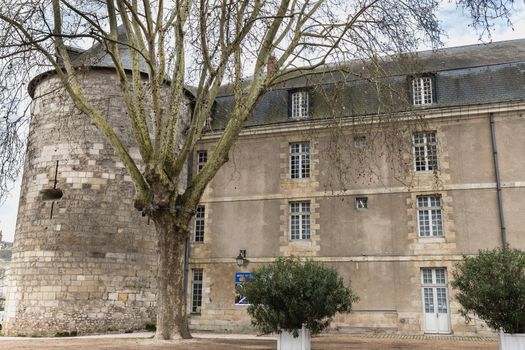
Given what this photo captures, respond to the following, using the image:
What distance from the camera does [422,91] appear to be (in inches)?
568

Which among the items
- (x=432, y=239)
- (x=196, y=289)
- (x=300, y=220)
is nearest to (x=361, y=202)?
(x=300, y=220)

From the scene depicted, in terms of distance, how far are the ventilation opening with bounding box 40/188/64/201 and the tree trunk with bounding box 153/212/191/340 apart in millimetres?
5510

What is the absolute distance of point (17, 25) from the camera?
338 inches

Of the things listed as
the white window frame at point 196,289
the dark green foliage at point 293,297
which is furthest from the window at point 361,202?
the dark green foliage at point 293,297

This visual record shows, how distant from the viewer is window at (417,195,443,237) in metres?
13.3

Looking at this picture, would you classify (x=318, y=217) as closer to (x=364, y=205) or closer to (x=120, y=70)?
(x=364, y=205)

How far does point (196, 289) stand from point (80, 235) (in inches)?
156

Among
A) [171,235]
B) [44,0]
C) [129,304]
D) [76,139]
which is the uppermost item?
[44,0]

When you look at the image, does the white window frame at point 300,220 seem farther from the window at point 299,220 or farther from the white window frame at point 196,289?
the white window frame at point 196,289

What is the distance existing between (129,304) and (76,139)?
476cm

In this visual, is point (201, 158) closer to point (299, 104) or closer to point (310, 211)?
point (299, 104)

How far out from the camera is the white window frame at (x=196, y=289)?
49.4 ft

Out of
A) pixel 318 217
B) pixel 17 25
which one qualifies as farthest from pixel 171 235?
pixel 318 217

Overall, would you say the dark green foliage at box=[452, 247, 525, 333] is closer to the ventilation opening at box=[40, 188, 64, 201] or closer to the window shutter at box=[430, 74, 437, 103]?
the window shutter at box=[430, 74, 437, 103]
